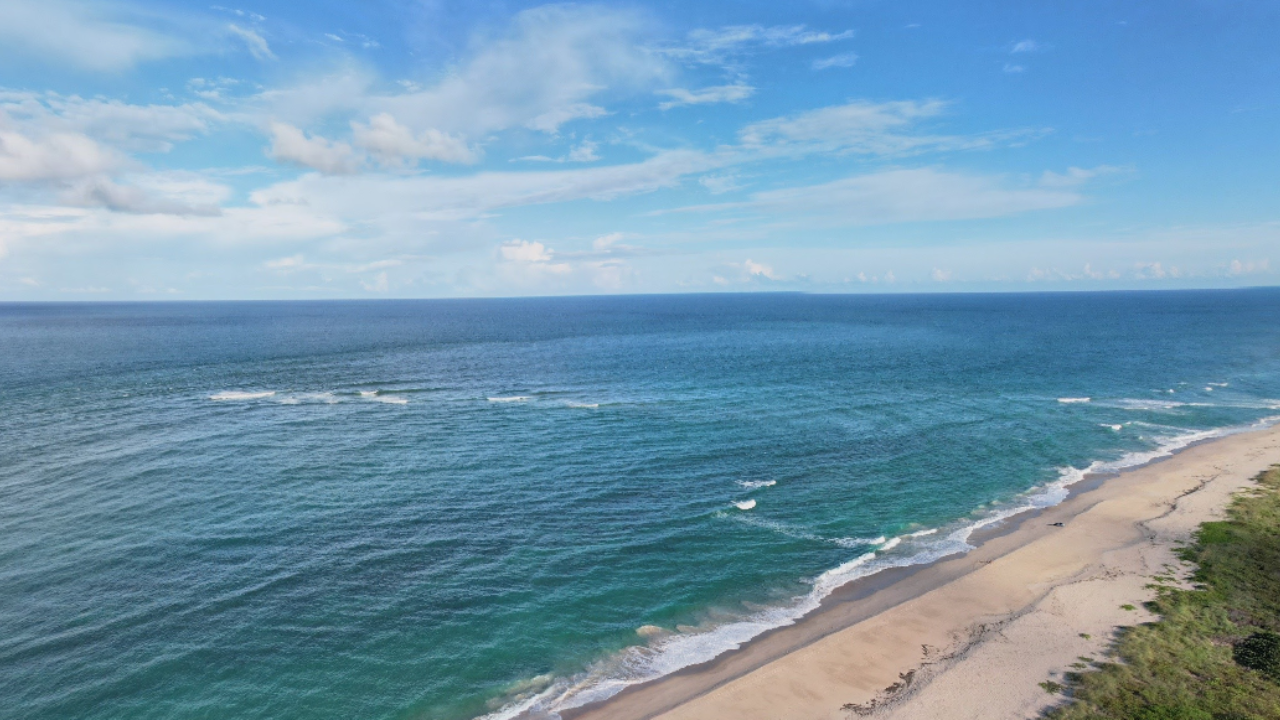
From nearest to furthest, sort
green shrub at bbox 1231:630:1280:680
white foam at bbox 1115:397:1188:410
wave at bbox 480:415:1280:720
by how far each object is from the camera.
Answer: green shrub at bbox 1231:630:1280:680 < wave at bbox 480:415:1280:720 < white foam at bbox 1115:397:1188:410

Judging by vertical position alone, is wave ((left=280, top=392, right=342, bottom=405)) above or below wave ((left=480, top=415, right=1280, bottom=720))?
above

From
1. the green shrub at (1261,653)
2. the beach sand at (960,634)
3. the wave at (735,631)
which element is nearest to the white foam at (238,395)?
the wave at (735,631)

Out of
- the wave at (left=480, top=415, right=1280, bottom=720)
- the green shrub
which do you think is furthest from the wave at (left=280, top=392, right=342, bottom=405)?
the green shrub

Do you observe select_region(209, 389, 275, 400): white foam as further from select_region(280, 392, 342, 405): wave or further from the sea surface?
select_region(280, 392, 342, 405): wave

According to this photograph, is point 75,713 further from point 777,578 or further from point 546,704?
point 777,578

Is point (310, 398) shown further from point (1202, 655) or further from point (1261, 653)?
point (1261, 653)

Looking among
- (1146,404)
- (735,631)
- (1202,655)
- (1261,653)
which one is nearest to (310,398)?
(735,631)

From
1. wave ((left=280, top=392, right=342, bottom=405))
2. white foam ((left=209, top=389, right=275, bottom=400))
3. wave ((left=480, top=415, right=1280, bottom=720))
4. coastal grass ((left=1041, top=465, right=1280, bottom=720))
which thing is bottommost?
wave ((left=480, top=415, right=1280, bottom=720))
